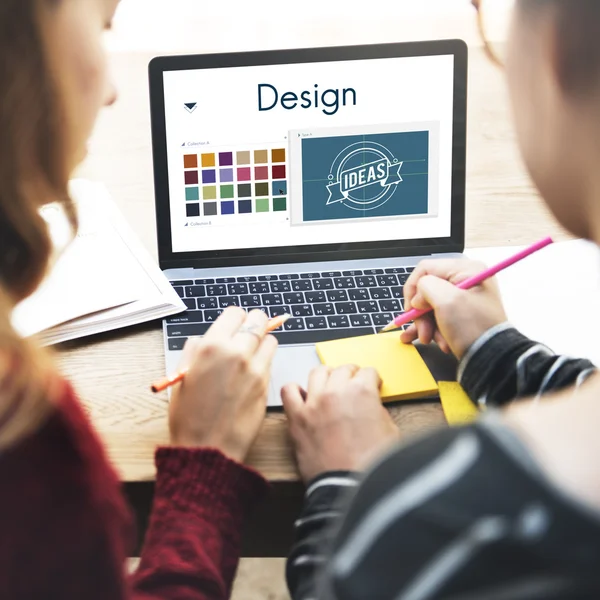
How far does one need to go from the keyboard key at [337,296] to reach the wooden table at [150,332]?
19 centimetres

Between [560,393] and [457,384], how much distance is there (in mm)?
97

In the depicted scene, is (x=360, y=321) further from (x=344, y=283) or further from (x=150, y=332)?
(x=150, y=332)

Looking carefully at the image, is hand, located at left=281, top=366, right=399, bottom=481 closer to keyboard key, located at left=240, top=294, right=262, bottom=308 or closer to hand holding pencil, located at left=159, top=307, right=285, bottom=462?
hand holding pencil, located at left=159, top=307, right=285, bottom=462

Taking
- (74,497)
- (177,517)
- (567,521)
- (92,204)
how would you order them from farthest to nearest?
(92,204) → (177,517) → (74,497) → (567,521)

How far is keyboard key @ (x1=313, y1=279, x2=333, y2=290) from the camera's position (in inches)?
38.0

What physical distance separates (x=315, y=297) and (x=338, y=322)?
0.18 ft

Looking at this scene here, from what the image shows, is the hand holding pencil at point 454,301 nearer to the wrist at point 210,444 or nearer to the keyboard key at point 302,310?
the keyboard key at point 302,310

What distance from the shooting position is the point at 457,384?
81 centimetres

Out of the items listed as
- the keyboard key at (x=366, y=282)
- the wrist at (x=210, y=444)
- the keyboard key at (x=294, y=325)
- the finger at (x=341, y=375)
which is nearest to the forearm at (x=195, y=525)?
the wrist at (x=210, y=444)

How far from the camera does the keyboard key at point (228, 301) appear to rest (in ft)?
3.08

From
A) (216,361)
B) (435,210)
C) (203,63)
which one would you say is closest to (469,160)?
(435,210)

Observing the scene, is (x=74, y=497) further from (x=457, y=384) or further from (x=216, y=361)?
(x=457, y=384)

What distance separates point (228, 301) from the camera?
0.94 m

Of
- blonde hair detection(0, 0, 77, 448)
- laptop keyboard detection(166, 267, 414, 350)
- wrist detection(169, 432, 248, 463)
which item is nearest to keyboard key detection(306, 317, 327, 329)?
laptop keyboard detection(166, 267, 414, 350)
